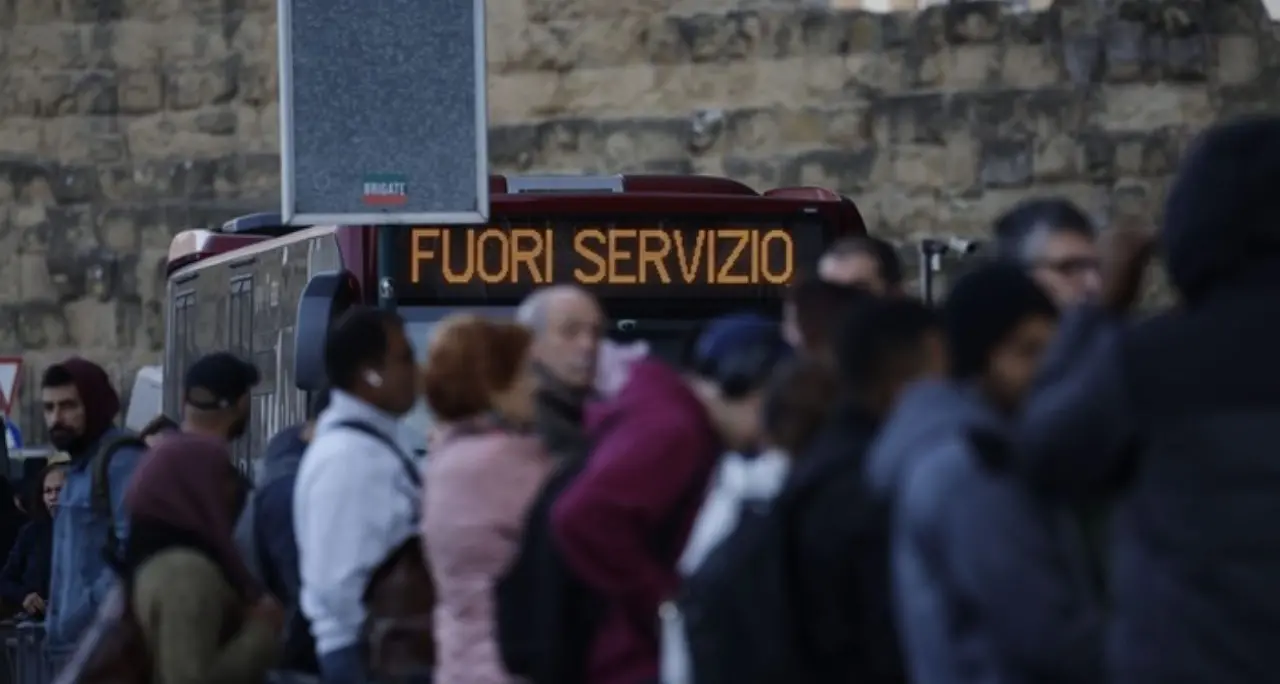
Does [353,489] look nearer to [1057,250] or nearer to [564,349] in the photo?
[564,349]

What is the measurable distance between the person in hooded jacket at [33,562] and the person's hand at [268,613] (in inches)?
233

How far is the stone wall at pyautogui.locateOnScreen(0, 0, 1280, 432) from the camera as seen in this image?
2381cm

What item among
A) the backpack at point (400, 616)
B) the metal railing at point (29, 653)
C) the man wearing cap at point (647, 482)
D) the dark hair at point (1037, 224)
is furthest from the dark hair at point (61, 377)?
the dark hair at point (1037, 224)

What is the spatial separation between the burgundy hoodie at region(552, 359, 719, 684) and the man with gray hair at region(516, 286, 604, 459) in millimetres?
540

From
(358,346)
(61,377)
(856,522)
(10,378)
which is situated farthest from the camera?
(10,378)

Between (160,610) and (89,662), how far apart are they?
22cm

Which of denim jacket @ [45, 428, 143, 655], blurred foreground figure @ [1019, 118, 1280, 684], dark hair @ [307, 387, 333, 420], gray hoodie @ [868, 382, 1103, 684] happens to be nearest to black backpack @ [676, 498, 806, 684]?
gray hoodie @ [868, 382, 1103, 684]

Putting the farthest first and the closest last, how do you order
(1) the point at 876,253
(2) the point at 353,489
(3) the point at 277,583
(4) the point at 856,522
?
1. (3) the point at 277,583
2. (2) the point at 353,489
3. (1) the point at 876,253
4. (4) the point at 856,522

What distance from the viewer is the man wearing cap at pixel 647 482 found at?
6742 millimetres

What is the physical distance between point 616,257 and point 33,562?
3.53 metres

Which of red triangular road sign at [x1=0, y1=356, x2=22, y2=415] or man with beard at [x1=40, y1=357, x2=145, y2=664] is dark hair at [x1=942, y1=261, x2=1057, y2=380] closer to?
man with beard at [x1=40, y1=357, x2=145, y2=664]

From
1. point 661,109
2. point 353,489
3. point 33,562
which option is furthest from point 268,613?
point 661,109

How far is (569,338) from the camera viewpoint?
24.8 ft

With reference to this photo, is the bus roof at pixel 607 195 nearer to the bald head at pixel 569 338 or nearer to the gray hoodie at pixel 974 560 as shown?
the bald head at pixel 569 338
